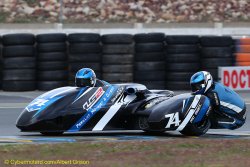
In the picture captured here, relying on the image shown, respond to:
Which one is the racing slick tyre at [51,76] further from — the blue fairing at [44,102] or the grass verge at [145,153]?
the grass verge at [145,153]

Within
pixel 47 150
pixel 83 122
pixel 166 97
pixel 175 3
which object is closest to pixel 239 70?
pixel 166 97

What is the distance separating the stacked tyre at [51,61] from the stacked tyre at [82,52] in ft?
0.45

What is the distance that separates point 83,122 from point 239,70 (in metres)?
7.84

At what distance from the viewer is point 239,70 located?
59.4 ft

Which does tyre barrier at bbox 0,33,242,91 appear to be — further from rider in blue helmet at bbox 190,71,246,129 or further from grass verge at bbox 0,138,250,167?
grass verge at bbox 0,138,250,167

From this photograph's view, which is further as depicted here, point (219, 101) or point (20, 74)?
point (20, 74)

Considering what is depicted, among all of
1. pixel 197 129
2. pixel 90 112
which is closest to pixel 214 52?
pixel 197 129

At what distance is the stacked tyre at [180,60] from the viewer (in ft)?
59.0

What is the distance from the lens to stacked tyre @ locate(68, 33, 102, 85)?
58.1 feet

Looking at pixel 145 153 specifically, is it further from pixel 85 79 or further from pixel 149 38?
pixel 149 38

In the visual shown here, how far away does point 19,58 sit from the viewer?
17500 mm

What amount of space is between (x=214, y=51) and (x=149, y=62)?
1494 millimetres

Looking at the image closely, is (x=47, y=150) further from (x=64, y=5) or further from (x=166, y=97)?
(x=64, y=5)

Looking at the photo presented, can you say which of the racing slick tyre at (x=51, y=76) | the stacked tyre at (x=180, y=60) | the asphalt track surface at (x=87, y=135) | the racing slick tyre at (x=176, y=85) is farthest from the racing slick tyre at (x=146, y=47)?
the asphalt track surface at (x=87, y=135)
